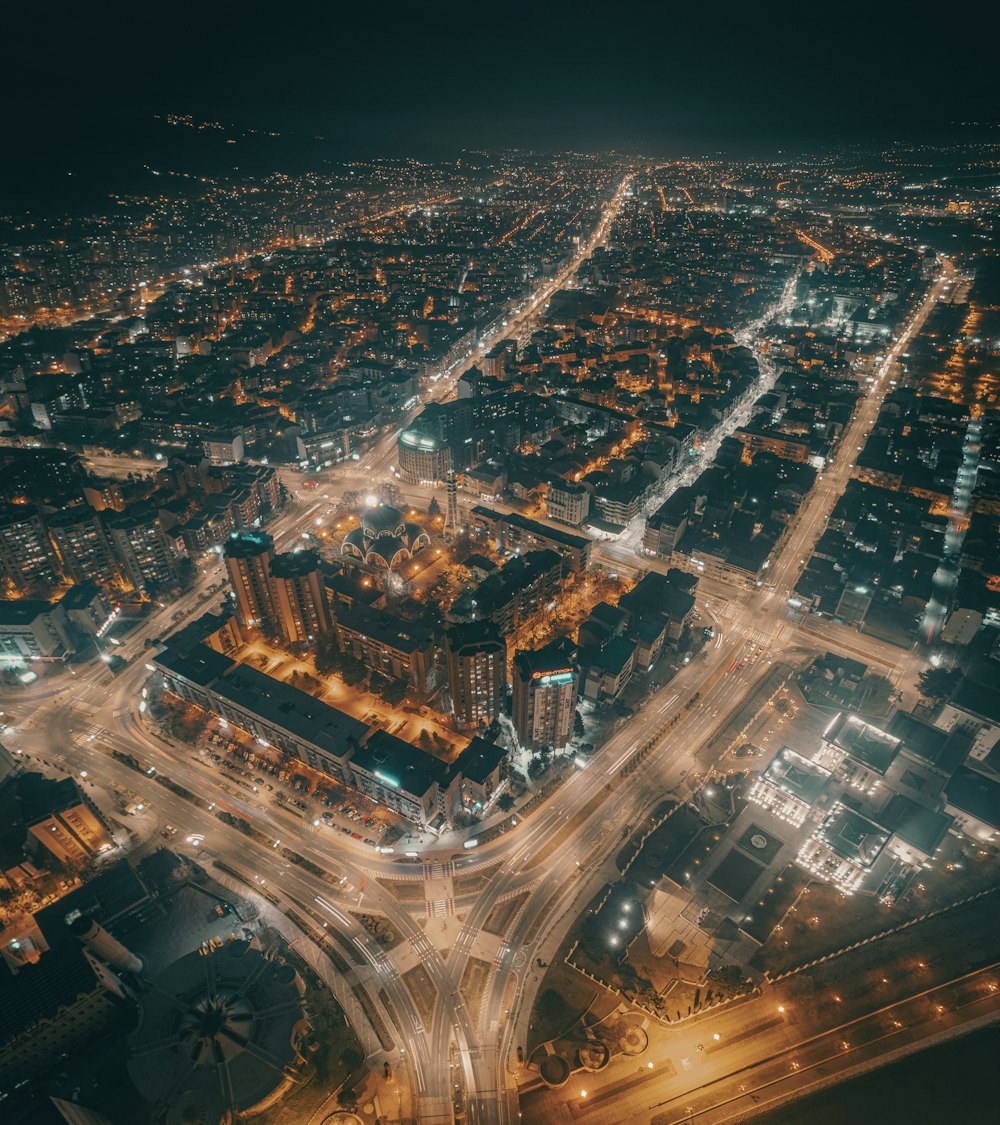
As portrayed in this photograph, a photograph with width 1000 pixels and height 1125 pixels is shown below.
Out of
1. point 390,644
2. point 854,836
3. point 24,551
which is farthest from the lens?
point 24,551

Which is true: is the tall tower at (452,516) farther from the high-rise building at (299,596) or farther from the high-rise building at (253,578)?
the high-rise building at (253,578)

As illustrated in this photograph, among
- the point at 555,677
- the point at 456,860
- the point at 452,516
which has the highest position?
the point at 555,677

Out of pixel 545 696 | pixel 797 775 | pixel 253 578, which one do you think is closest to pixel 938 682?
pixel 797 775

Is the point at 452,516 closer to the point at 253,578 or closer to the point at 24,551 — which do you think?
the point at 253,578

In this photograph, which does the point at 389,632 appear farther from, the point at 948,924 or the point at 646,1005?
the point at 948,924

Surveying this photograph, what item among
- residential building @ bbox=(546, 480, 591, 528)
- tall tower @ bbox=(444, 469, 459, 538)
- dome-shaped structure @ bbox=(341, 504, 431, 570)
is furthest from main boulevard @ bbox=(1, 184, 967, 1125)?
tall tower @ bbox=(444, 469, 459, 538)

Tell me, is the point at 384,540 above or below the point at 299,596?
below
